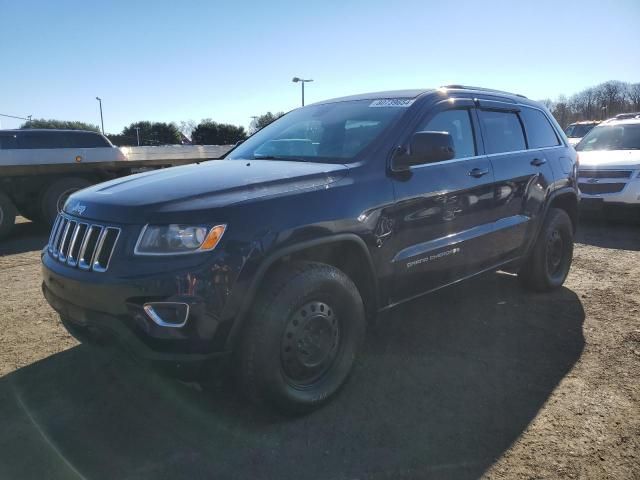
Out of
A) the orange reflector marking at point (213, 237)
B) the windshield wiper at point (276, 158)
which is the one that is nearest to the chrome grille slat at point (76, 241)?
the orange reflector marking at point (213, 237)

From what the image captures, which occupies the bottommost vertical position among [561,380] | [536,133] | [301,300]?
[561,380]

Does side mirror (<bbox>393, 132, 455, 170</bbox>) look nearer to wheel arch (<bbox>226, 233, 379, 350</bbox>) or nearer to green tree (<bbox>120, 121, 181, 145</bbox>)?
wheel arch (<bbox>226, 233, 379, 350</bbox>)

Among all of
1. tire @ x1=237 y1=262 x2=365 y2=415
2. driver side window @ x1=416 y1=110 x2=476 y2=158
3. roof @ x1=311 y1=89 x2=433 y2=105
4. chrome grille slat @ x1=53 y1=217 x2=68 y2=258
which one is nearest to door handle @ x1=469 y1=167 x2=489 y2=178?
driver side window @ x1=416 y1=110 x2=476 y2=158

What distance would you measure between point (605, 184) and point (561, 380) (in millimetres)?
6250

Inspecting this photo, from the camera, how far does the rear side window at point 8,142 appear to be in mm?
9141

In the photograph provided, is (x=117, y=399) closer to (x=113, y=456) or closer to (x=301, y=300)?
(x=113, y=456)

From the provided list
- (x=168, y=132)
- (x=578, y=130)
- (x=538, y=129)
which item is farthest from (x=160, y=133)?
(x=538, y=129)

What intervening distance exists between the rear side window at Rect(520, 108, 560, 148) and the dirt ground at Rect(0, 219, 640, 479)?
1.68 meters

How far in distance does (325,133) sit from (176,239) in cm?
166

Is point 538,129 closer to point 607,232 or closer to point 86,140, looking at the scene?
point 607,232

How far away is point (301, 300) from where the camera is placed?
2.67 metres

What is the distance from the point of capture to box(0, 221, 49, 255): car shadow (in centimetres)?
767

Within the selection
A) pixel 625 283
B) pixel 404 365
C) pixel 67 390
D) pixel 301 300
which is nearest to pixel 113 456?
pixel 67 390

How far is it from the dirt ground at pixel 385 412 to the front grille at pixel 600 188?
4702 millimetres
